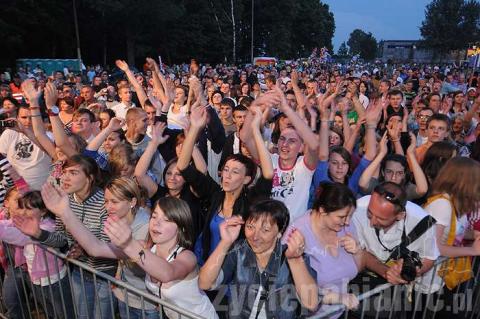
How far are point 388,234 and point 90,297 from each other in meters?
2.31

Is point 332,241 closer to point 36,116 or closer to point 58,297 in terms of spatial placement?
point 58,297

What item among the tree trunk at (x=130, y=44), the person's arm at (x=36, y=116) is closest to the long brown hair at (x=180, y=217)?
the person's arm at (x=36, y=116)

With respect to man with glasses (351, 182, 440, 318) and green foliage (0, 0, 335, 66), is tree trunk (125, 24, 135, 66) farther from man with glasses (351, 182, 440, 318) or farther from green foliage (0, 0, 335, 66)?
man with glasses (351, 182, 440, 318)

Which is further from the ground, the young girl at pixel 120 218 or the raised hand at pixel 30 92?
the raised hand at pixel 30 92

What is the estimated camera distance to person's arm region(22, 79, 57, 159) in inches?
185

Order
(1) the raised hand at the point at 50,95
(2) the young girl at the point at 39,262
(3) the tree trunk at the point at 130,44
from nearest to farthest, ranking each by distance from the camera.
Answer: (2) the young girl at the point at 39,262, (1) the raised hand at the point at 50,95, (3) the tree trunk at the point at 130,44

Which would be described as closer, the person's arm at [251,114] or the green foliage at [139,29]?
the person's arm at [251,114]

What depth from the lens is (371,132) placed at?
4.57 metres

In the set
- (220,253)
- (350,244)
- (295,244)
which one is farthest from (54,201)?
(350,244)

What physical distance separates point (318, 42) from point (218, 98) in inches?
3174

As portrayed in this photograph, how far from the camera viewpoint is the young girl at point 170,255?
2.44 meters

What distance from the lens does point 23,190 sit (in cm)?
377

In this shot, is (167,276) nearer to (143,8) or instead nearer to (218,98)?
(218,98)

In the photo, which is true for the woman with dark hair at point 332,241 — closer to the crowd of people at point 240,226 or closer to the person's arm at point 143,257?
the crowd of people at point 240,226
